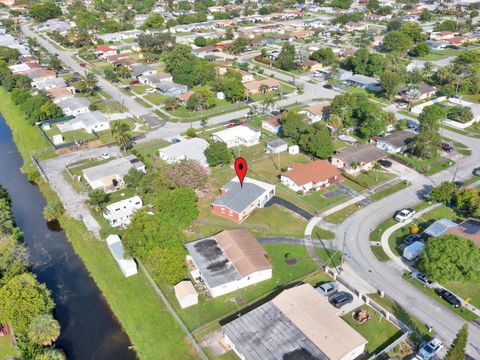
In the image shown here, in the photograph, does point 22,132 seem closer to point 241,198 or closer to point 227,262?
point 241,198

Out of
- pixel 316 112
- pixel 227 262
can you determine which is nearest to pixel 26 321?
pixel 227 262

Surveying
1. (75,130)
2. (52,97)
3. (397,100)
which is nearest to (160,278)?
(75,130)

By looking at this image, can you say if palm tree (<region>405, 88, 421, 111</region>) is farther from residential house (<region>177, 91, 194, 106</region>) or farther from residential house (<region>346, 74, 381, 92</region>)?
residential house (<region>177, 91, 194, 106</region>)

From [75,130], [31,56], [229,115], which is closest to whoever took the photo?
[75,130]

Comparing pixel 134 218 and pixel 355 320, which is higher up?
pixel 134 218

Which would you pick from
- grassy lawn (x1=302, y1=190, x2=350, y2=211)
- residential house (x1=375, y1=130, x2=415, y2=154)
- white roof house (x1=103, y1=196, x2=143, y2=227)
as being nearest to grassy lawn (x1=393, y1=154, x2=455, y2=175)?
residential house (x1=375, y1=130, x2=415, y2=154)

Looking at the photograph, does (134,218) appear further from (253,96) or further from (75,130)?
(253,96)
